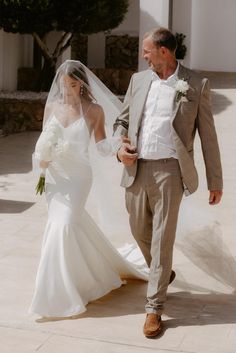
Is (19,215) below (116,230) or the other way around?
below

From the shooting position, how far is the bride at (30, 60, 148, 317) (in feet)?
19.7

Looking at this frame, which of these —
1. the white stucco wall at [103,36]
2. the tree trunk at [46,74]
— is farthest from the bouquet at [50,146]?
the white stucco wall at [103,36]

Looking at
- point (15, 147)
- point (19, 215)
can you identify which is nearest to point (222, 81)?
point (15, 147)

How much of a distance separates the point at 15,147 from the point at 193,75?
930cm

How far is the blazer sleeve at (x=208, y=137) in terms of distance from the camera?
575 cm

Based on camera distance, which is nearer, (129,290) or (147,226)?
(147,226)

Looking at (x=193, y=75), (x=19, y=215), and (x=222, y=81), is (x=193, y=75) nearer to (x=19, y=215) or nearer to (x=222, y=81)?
(x=19, y=215)

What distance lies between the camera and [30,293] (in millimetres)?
6480

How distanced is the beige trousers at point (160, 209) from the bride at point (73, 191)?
58cm

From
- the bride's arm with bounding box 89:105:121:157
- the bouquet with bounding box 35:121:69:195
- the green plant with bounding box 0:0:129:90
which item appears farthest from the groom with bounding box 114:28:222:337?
the green plant with bounding box 0:0:129:90

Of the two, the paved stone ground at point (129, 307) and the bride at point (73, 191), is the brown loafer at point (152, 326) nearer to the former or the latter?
the paved stone ground at point (129, 307)

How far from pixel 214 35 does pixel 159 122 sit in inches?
842

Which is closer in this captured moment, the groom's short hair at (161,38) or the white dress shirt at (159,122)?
the groom's short hair at (161,38)

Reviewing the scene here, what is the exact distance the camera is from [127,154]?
5.73 m
